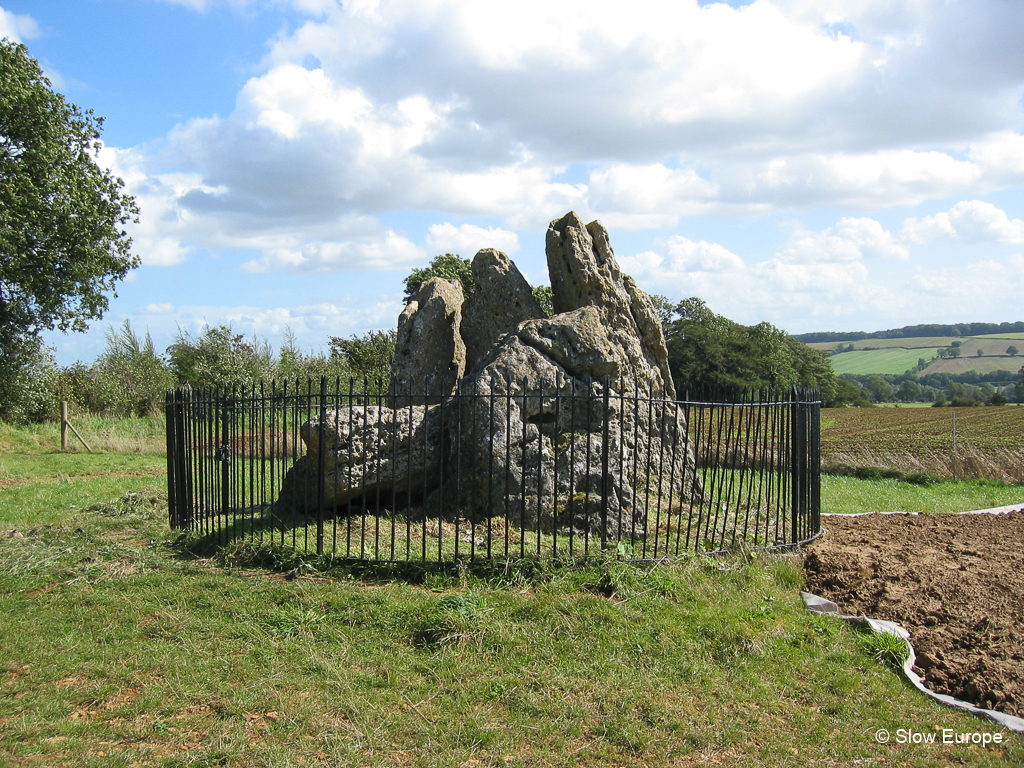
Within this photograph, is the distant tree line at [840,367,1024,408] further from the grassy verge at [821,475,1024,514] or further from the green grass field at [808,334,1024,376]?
the grassy verge at [821,475,1024,514]

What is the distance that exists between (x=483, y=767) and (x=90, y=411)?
32169 millimetres

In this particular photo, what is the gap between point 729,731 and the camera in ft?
15.8

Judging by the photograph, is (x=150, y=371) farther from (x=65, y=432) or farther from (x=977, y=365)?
(x=977, y=365)

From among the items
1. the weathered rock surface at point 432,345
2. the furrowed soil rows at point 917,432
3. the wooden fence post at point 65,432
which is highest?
the weathered rock surface at point 432,345

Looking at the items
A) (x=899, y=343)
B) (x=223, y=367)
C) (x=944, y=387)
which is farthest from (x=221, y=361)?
(x=899, y=343)

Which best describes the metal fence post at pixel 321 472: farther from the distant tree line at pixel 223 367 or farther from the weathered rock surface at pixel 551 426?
the distant tree line at pixel 223 367

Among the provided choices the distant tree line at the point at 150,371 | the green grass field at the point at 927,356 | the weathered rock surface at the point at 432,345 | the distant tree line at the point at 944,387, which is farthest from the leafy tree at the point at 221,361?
the green grass field at the point at 927,356

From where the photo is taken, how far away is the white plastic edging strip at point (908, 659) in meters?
5.07

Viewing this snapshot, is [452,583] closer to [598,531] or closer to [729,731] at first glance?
[598,531]

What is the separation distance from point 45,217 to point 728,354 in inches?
1575

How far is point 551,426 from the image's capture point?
886cm

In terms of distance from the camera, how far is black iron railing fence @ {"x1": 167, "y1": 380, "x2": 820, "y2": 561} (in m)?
7.71

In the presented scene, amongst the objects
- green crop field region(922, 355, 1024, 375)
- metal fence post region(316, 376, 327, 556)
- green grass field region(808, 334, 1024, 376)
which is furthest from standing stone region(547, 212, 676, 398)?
green crop field region(922, 355, 1024, 375)

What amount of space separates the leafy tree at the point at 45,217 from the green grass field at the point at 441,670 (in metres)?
19.2
